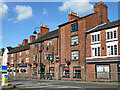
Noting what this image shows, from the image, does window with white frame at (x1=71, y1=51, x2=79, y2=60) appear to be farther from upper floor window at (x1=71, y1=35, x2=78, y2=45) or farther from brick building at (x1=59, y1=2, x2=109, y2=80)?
upper floor window at (x1=71, y1=35, x2=78, y2=45)

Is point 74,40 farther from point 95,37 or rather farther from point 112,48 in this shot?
point 112,48

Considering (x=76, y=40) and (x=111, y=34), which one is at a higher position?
(x=111, y=34)

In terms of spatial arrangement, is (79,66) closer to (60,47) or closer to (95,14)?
(60,47)

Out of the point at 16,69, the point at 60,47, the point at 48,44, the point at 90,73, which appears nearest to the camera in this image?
the point at 90,73

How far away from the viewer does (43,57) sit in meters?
43.8

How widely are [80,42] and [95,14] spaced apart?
6953 millimetres

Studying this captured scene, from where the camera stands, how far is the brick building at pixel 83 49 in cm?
2847

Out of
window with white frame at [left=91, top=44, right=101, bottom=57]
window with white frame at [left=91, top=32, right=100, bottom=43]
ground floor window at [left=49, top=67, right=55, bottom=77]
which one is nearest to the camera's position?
window with white frame at [left=91, top=44, right=101, bottom=57]

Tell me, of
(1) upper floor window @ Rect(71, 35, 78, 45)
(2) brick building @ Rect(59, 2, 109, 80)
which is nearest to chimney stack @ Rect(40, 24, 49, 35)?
(2) brick building @ Rect(59, 2, 109, 80)

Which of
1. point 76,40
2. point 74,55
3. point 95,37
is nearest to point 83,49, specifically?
point 74,55

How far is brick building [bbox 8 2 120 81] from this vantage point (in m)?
28.5

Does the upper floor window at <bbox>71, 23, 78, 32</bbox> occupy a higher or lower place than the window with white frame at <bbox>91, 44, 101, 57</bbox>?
higher

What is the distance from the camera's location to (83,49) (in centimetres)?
3288

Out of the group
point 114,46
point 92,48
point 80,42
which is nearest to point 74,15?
point 80,42
